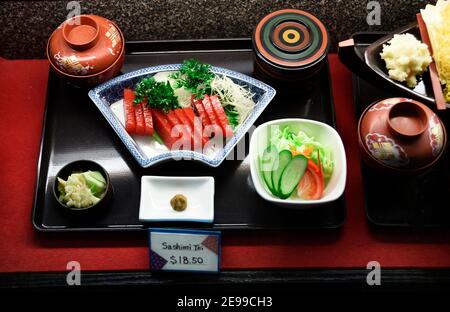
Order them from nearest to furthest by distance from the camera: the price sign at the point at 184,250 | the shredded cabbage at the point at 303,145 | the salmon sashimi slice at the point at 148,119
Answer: the price sign at the point at 184,250 → the shredded cabbage at the point at 303,145 → the salmon sashimi slice at the point at 148,119

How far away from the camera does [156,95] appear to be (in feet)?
5.86

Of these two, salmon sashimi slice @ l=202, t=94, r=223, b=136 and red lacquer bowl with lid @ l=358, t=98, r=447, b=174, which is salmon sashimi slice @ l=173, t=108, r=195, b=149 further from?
red lacquer bowl with lid @ l=358, t=98, r=447, b=174

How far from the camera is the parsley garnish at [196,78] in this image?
1838 mm

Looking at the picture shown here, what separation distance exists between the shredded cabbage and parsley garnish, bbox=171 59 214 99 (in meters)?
0.32

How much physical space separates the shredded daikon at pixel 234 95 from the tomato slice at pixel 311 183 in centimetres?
31

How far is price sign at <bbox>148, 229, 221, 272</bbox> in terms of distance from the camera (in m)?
1.54

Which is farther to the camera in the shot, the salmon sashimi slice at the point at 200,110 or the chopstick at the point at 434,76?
the salmon sashimi slice at the point at 200,110

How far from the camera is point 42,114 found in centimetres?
190

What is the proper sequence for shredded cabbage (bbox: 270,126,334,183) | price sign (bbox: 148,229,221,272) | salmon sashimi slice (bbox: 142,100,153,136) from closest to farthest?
price sign (bbox: 148,229,221,272), shredded cabbage (bbox: 270,126,334,183), salmon sashimi slice (bbox: 142,100,153,136)

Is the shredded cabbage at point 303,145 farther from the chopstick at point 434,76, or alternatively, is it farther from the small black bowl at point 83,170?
the small black bowl at point 83,170

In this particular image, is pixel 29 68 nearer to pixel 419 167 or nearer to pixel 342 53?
pixel 342 53

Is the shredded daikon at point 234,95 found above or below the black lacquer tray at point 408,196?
above

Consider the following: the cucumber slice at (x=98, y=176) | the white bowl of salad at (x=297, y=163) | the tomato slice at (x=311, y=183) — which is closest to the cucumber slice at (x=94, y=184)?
the cucumber slice at (x=98, y=176)

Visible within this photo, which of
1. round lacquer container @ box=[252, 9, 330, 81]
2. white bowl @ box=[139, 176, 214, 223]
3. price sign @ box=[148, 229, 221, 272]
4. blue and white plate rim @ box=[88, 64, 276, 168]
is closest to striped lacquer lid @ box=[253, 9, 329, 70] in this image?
round lacquer container @ box=[252, 9, 330, 81]
